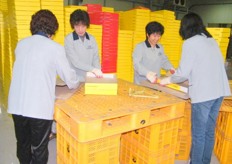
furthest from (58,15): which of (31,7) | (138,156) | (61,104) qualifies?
(138,156)

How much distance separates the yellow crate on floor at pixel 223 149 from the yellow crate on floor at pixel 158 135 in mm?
867

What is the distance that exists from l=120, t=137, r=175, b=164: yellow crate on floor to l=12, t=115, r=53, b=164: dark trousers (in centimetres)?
84

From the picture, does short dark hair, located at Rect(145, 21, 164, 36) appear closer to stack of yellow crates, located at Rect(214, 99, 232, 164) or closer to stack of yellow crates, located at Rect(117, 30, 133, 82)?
stack of yellow crates, located at Rect(214, 99, 232, 164)

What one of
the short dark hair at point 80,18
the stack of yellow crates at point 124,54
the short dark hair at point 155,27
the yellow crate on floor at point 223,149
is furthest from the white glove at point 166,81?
the stack of yellow crates at point 124,54

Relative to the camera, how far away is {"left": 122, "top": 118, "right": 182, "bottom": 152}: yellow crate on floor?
6.65ft

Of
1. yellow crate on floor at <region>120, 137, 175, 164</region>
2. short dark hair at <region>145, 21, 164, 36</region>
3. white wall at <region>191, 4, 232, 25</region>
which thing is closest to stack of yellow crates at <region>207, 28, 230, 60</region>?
short dark hair at <region>145, 21, 164, 36</region>

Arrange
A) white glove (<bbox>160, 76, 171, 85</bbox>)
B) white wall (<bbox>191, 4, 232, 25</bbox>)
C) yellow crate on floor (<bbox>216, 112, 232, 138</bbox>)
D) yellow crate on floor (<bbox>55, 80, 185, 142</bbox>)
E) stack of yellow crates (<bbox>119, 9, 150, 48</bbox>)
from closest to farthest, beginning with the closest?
yellow crate on floor (<bbox>55, 80, 185, 142</bbox>) → white glove (<bbox>160, 76, 171, 85</bbox>) → yellow crate on floor (<bbox>216, 112, 232, 138</bbox>) → stack of yellow crates (<bbox>119, 9, 150, 48</bbox>) → white wall (<bbox>191, 4, 232, 25</bbox>)

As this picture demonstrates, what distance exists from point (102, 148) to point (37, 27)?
1.08 meters

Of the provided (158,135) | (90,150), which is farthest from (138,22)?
(90,150)

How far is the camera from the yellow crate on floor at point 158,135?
203cm

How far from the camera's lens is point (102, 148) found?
5.65 ft

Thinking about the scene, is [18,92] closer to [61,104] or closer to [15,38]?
[61,104]

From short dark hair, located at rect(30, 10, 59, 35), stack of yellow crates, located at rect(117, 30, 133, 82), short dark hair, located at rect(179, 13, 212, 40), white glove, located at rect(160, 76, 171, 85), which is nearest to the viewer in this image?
short dark hair, located at rect(30, 10, 59, 35)

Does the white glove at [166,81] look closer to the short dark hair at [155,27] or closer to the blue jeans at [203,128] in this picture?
the blue jeans at [203,128]
